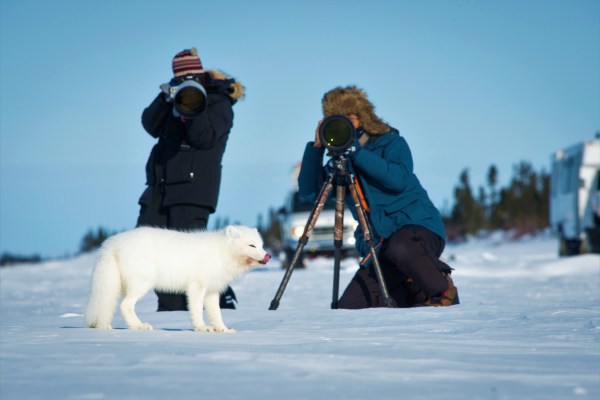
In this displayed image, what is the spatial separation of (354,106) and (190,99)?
4.15 feet

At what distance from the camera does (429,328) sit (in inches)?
166

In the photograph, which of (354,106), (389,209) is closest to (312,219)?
(389,209)

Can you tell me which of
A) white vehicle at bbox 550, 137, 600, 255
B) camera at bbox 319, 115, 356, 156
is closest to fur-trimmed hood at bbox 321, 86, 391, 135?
camera at bbox 319, 115, 356, 156

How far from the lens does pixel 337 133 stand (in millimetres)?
5238

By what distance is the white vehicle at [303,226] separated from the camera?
54.0 ft

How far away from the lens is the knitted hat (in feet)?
17.0

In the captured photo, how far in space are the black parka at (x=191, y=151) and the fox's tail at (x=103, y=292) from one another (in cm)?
116

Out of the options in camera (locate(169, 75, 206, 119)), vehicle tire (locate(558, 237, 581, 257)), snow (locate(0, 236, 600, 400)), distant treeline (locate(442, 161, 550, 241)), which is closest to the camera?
snow (locate(0, 236, 600, 400))

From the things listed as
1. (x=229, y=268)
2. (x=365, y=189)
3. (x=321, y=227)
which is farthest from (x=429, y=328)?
(x=321, y=227)

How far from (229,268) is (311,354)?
130 cm

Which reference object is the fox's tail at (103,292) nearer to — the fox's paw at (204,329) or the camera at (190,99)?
the fox's paw at (204,329)

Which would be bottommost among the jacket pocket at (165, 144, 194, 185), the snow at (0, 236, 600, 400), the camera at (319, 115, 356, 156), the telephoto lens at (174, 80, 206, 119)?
the snow at (0, 236, 600, 400)

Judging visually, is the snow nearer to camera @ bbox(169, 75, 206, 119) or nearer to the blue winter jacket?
the blue winter jacket

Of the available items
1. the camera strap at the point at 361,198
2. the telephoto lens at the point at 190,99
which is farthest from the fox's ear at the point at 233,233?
the camera strap at the point at 361,198
